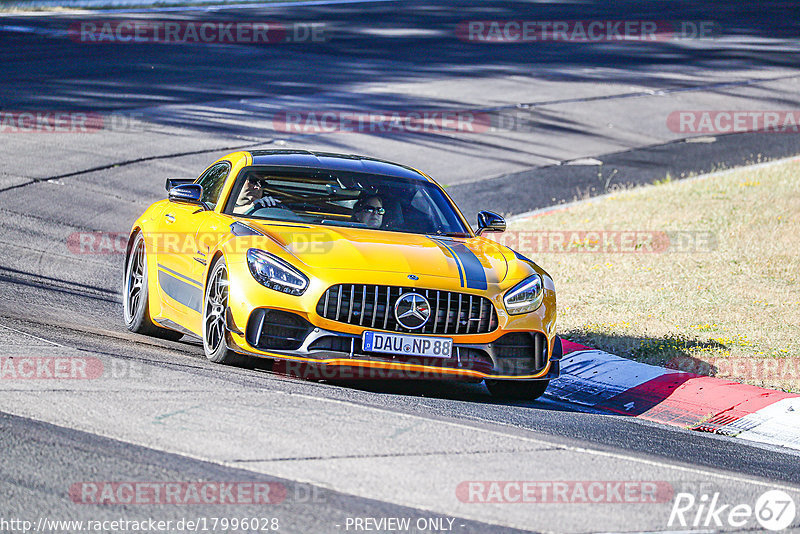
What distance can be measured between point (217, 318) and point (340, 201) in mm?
1548

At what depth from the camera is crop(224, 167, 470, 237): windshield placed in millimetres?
8617

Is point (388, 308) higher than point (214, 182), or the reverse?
point (214, 182)

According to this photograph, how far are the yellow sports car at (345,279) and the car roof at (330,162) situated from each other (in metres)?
0.02

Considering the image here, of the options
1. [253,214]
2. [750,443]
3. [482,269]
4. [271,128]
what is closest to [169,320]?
[253,214]

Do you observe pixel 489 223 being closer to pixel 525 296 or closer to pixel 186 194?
pixel 525 296

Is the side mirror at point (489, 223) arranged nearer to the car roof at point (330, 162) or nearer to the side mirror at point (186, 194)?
the car roof at point (330, 162)

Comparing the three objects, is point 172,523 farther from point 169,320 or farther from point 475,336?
point 169,320

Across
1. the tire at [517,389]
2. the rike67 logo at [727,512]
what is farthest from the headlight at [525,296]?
the rike67 logo at [727,512]

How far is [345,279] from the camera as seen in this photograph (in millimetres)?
7305

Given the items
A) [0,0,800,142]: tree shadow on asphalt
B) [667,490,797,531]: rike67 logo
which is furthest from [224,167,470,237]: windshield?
[0,0,800,142]: tree shadow on asphalt

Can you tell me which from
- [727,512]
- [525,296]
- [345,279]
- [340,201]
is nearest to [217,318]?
[345,279]

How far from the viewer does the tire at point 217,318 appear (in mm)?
7586

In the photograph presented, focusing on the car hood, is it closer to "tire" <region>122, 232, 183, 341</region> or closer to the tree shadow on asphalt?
"tire" <region>122, 232, 183, 341</region>

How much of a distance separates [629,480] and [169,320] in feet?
14.3
